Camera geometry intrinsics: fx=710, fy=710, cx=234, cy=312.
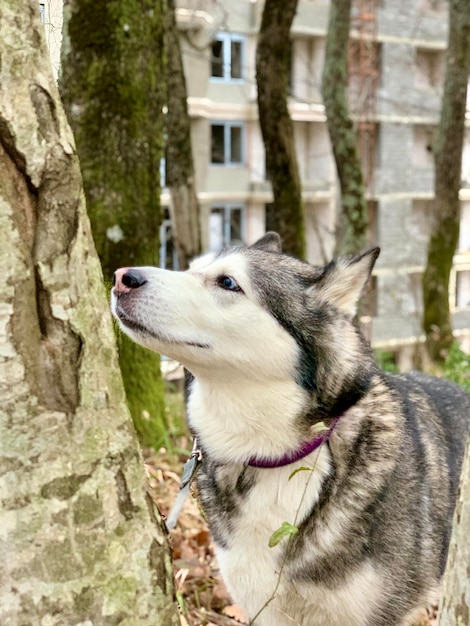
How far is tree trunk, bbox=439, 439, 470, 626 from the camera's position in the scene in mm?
1599

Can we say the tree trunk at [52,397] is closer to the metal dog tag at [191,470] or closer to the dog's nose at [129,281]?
the dog's nose at [129,281]

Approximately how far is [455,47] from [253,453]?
11218 millimetres

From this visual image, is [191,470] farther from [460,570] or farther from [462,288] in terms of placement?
[462,288]

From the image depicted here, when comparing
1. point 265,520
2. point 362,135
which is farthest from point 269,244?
point 362,135

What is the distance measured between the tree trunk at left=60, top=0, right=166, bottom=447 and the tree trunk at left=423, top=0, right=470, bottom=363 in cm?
850

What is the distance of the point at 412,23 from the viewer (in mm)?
25766

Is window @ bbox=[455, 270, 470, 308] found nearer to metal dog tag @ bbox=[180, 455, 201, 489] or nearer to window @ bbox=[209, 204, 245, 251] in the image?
window @ bbox=[209, 204, 245, 251]

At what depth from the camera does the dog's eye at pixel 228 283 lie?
2705 millimetres

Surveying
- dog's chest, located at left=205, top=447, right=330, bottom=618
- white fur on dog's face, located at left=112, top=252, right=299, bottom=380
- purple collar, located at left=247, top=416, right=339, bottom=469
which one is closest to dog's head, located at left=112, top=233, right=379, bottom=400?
white fur on dog's face, located at left=112, top=252, right=299, bottom=380

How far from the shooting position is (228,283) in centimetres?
271

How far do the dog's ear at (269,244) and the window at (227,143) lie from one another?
21299mm

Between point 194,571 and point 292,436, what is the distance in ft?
4.87

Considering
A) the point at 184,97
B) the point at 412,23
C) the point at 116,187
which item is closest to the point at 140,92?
the point at 116,187

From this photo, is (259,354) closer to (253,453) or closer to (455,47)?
(253,453)
